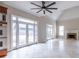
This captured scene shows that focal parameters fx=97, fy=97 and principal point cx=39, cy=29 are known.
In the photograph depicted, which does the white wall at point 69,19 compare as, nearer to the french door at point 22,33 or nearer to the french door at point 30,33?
the french door at point 22,33

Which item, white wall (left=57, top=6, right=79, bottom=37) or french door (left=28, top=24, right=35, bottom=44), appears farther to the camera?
white wall (left=57, top=6, right=79, bottom=37)

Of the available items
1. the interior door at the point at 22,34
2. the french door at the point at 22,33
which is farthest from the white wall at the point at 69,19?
the interior door at the point at 22,34

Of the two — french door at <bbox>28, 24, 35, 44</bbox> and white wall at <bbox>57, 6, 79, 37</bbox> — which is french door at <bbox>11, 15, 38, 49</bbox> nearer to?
french door at <bbox>28, 24, 35, 44</bbox>

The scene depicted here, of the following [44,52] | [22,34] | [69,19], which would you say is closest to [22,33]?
[22,34]

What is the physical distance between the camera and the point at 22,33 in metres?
Result: 7.38

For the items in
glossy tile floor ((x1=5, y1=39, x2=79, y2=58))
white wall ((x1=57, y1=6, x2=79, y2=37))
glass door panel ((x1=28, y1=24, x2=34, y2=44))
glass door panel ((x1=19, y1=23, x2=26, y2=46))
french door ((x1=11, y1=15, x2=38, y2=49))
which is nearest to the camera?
glossy tile floor ((x1=5, y1=39, x2=79, y2=58))

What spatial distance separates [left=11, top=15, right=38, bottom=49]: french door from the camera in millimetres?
6492

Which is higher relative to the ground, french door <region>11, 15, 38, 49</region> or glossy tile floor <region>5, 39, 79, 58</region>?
french door <region>11, 15, 38, 49</region>

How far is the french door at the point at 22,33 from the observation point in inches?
256

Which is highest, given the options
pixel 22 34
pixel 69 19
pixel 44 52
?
pixel 69 19

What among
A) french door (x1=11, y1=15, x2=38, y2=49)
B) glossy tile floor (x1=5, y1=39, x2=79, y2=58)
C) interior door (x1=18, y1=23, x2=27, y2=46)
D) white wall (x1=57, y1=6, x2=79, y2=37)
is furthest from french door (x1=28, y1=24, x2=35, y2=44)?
white wall (x1=57, y1=6, x2=79, y2=37)

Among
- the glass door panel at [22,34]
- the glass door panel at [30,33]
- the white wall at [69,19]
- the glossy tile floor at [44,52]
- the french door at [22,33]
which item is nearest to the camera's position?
the glossy tile floor at [44,52]

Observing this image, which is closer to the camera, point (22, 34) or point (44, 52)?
point (44, 52)

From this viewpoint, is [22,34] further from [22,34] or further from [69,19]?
[69,19]
